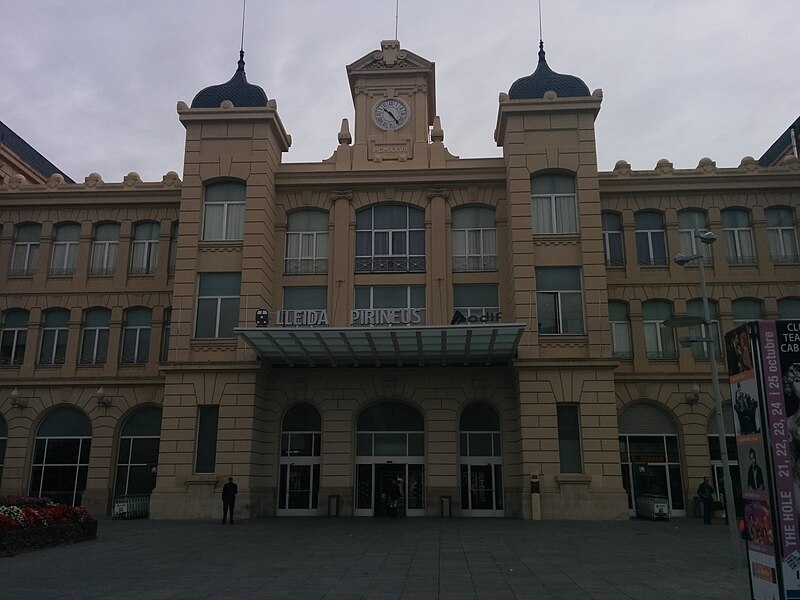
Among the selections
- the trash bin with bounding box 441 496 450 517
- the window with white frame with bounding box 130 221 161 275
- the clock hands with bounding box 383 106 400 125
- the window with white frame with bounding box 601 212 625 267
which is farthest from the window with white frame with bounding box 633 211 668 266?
the window with white frame with bounding box 130 221 161 275

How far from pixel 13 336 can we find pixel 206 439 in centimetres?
1207

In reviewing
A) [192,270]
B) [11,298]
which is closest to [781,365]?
[192,270]

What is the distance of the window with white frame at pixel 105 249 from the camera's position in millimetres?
32781

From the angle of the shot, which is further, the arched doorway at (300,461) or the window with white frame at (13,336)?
the window with white frame at (13,336)

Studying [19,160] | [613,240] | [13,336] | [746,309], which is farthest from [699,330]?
[19,160]

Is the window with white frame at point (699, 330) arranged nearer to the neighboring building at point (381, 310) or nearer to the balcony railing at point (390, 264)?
the neighboring building at point (381, 310)

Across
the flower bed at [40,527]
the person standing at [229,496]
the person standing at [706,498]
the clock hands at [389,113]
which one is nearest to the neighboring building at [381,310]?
the clock hands at [389,113]

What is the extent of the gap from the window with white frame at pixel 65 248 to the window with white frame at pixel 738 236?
3062 cm

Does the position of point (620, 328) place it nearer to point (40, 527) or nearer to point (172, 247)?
point (172, 247)

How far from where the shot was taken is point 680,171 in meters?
31.7

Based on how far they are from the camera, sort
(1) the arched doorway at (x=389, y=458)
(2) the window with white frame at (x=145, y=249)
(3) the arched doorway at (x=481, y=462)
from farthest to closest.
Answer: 1. (2) the window with white frame at (x=145, y=249)
2. (1) the arched doorway at (x=389, y=458)
3. (3) the arched doorway at (x=481, y=462)

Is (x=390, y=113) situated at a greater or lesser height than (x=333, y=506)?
greater

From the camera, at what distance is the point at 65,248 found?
109 ft

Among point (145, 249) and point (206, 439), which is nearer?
point (206, 439)
